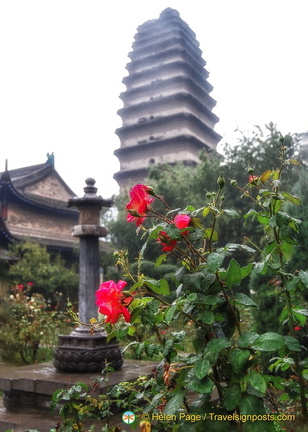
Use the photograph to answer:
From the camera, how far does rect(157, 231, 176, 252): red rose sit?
1396 millimetres

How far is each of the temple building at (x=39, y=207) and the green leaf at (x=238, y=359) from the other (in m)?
14.5

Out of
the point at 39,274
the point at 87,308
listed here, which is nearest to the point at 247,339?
the point at 87,308

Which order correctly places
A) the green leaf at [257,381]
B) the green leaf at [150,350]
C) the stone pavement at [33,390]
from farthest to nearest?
the stone pavement at [33,390], the green leaf at [150,350], the green leaf at [257,381]

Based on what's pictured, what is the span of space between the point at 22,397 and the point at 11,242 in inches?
444

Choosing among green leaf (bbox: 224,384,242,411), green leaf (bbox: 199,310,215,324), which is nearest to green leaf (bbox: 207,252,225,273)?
green leaf (bbox: 199,310,215,324)

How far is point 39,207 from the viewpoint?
18031 millimetres

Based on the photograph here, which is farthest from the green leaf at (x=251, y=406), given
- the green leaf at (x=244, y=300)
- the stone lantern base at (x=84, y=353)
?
the stone lantern base at (x=84, y=353)

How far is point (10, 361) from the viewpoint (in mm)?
6375

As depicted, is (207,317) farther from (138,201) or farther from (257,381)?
(138,201)

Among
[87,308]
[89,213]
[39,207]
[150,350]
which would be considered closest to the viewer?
[150,350]

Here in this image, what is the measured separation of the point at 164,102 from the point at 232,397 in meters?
25.1

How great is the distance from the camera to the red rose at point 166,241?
140 centimetres

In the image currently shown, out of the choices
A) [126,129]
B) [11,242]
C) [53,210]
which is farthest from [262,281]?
[126,129]

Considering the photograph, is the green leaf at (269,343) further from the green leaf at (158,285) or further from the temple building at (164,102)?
the temple building at (164,102)
